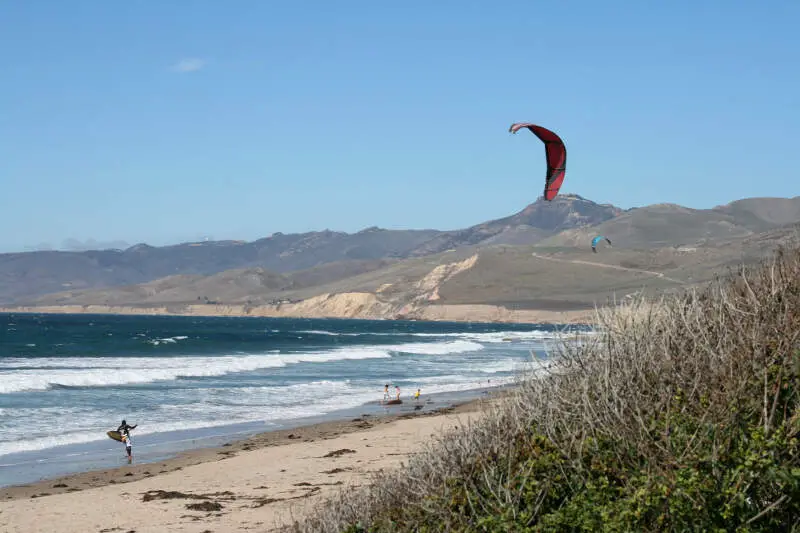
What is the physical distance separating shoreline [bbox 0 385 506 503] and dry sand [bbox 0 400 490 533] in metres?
0.04

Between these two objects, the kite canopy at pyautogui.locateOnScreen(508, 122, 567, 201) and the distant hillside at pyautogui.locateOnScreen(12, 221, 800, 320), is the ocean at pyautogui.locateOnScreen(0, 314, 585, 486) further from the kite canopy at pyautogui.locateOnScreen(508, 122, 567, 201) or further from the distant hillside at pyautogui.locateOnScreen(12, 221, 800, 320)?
the distant hillside at pyautogui.locateOnScreen(12, 221, 800, 320)

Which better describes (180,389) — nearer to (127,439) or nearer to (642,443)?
(127,439)

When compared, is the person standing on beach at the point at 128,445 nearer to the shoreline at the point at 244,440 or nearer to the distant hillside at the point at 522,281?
the shoreline at the point at 244,440

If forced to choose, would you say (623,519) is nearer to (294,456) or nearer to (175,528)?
(175,528)

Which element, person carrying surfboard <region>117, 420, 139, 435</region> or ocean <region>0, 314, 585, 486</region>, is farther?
ocean <region>0, 314, 585, 486</region>

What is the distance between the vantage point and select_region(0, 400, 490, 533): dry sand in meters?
12.6

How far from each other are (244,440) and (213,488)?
6.38m

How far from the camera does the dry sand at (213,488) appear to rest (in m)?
12.6

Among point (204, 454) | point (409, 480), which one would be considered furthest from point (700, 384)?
point (204, 454)

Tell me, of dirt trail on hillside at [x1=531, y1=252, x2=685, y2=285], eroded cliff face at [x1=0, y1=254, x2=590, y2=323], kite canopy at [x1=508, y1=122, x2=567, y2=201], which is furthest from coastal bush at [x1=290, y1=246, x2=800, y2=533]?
eroded cliff face at [x1=0, y1=254, x2=590, y2=323]

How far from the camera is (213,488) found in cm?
1505

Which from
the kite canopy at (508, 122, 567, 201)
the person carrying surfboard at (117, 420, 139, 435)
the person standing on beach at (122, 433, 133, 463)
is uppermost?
the kite canopy at (508, 122, 567, 201)

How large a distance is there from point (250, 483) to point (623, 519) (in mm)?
10556

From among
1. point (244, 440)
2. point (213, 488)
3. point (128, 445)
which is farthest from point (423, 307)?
point (213, 488)
